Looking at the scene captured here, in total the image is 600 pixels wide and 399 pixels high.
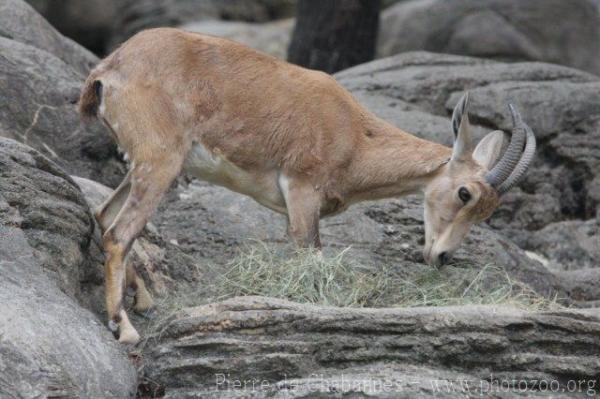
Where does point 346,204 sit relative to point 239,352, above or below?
below

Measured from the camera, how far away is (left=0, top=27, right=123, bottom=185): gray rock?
34.4 feet

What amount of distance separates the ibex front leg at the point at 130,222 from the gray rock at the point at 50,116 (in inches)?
88.8

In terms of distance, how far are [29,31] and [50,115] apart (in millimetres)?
1552

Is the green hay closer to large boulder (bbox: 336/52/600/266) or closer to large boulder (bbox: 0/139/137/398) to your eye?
large boulder (bbox: 0/139/137/398)

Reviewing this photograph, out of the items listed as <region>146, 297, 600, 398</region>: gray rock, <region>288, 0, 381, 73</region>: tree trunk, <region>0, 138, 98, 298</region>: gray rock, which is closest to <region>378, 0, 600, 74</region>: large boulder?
<region>288, 0, 381, 73</region>: tree trunk

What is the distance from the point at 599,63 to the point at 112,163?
11776 millimetres

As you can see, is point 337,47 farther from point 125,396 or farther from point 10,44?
point 125,396

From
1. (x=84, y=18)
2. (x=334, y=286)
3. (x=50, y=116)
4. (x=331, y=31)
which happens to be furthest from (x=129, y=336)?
(x=84, y=18)

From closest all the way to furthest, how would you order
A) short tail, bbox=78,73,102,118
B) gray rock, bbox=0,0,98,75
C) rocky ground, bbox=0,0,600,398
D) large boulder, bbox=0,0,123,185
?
rocky ground, bbox=0,0,600,398, short tail, bbox=78,73,102,118, large boulder, bbox=0,0,123,185, gray rock, bbox=0,0,98,75

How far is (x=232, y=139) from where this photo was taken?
8.98m

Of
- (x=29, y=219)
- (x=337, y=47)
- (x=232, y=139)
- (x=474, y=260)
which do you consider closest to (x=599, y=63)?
(x=337, y=47)

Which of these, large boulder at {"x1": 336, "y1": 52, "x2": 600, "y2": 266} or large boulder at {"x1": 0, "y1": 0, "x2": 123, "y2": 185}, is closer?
large boulder at {"x1": 0, "y1": 0, "x2": 123, "y2": 185}

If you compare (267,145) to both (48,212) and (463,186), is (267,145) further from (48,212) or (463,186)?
(48,212)

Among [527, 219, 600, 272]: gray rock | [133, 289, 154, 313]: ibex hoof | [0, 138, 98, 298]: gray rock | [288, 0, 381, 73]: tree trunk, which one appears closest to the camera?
[0, 138, 98, 298]: gray rock
